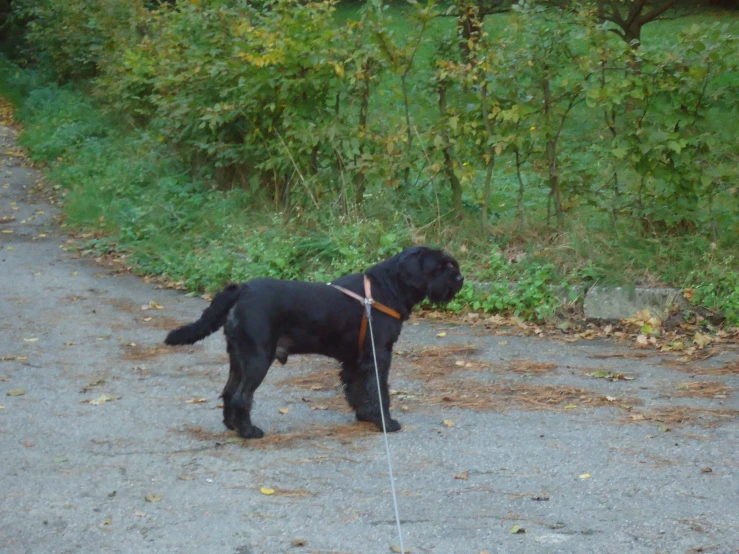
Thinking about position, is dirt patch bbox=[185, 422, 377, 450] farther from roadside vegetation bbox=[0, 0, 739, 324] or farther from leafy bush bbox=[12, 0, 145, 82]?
leafy bush bbox=[12, 0, 145, 82]

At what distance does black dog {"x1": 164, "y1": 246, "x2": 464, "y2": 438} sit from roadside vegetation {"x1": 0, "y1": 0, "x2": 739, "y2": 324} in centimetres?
A: 282

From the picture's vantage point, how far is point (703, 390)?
6496 mm

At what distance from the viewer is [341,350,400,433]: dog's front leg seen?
19.0 ft

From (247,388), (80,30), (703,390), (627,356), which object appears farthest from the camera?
(80,30)

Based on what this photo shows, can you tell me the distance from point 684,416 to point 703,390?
2.17ft

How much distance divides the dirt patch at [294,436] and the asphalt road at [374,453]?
0.02 meters

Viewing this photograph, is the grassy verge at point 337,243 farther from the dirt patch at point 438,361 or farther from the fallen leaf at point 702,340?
the dirt patch at point 438,361

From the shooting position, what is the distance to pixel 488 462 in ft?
17.0

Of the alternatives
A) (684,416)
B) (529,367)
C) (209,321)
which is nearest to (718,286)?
(529,367)

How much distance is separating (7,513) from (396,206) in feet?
20.7

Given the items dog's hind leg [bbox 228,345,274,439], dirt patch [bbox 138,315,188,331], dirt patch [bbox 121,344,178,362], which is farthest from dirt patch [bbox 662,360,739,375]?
dirt patch [bbox 138,315,188,331]

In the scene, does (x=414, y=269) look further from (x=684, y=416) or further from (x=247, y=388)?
(x=684, y=416)

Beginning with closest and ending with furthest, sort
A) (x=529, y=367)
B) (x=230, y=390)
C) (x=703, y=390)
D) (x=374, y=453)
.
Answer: (x=374, y=453)
(x=230, y=390)
(x=703, y=390)
(x=529, y=367)

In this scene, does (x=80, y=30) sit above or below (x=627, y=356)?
above
